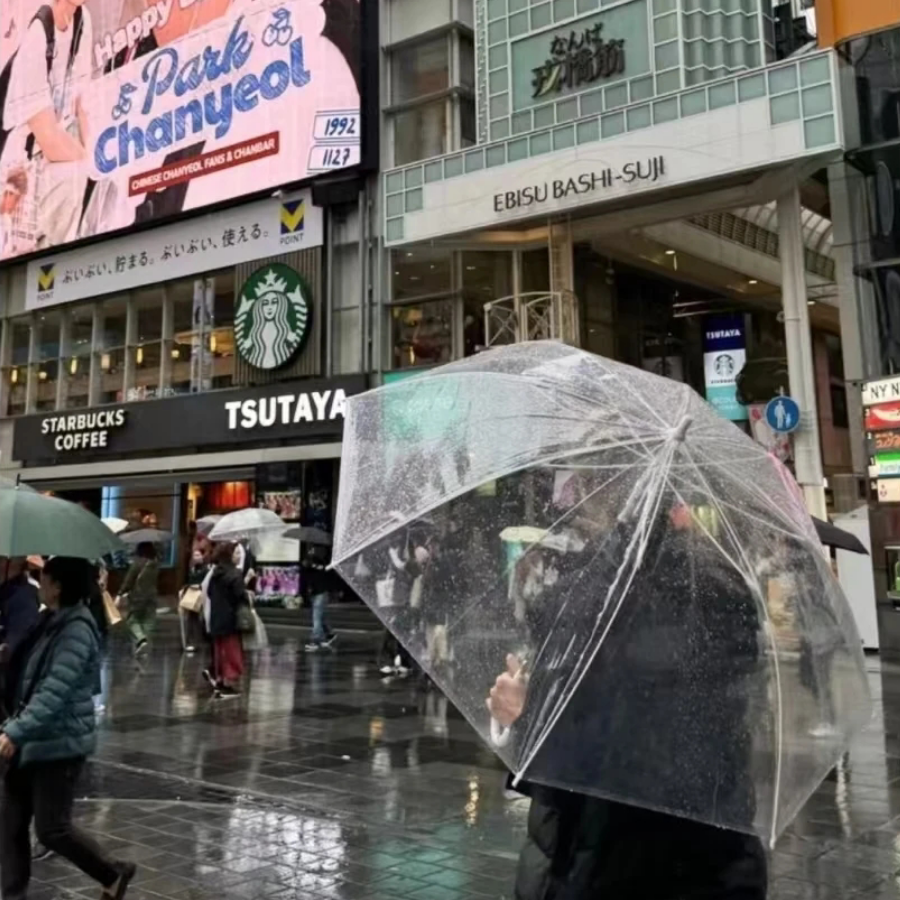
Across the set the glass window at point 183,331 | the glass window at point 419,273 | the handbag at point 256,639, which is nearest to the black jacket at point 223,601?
the handbag at point 256,639

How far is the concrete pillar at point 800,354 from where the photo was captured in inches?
674

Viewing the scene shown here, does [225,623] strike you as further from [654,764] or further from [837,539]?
[654,764]

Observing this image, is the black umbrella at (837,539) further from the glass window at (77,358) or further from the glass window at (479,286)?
the glass window at (77,358)

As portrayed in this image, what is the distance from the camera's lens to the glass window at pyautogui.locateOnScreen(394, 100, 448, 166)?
22703 mm

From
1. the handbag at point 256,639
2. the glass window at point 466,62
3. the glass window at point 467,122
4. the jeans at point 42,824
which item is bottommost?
the jeans at point 42,824

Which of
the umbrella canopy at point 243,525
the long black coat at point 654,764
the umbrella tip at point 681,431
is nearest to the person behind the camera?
the long black coat at point 654,764

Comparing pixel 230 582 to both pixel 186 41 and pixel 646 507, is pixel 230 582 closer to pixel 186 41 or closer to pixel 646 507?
pixel 646 507

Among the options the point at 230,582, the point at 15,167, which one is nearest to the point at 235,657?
the point at 230,582

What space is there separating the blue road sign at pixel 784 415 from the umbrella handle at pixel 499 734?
15.2 m

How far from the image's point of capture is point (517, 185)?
63.8ft

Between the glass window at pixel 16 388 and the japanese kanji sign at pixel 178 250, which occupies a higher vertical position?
the japanese kanji sign at pixel 178 250

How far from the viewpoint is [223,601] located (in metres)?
11.8

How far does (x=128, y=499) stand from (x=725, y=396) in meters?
17.1

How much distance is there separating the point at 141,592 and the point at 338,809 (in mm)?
9221
